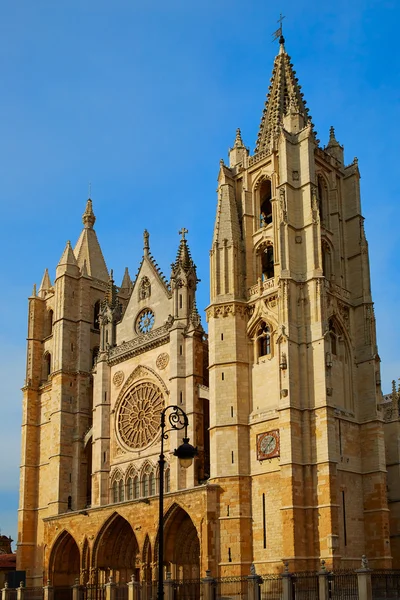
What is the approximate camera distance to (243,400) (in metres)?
33.0

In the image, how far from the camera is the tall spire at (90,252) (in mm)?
47900

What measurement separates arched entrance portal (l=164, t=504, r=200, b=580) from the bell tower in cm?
297

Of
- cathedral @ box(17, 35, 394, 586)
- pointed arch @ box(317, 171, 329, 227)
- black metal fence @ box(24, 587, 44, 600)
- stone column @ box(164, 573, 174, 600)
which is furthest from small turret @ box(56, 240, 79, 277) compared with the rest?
stone column @ box(164, 573, 174, 600)

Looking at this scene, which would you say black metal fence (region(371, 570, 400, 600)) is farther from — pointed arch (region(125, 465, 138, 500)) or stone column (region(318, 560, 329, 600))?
pointed arch (region(125, 465, 138, 500))

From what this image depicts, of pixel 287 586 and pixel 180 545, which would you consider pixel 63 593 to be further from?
pixel 287 586

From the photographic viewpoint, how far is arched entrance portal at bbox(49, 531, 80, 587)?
3934 centimetres

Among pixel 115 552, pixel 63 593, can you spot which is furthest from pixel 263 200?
pixel 63 593

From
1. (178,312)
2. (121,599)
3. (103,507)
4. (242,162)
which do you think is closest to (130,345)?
(178,312)

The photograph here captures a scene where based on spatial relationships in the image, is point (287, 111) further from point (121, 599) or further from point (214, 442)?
point (121, 599)

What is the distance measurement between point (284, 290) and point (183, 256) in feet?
25.8

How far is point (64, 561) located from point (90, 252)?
60.3ft

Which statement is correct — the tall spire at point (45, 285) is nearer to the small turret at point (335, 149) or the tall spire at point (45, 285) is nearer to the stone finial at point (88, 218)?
the stone finial at point (88, 218)

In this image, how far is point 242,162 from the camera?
3766 centimetres

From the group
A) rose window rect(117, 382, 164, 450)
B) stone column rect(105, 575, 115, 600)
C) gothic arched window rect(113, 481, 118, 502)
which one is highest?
rose window rect(117, 382, 164, 450)
